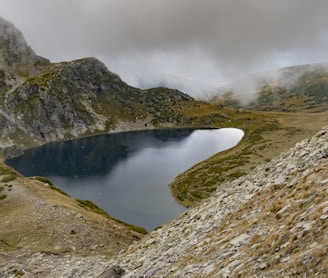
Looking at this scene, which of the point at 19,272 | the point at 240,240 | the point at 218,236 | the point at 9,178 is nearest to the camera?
the point at 240,240

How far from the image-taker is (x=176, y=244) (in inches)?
933

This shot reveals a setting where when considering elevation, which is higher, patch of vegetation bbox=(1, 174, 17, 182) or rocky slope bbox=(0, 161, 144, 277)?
patch of vegetation bbox=(1, 174, 17, 182)

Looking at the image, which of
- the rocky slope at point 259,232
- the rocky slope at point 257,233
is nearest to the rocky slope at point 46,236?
the rocky slope at point 257,233

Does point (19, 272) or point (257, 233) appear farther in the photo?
point (19, 272)

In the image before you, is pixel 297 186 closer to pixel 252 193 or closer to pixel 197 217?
pixel 252 193

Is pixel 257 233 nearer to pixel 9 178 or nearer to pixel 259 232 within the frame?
pixel 259 232

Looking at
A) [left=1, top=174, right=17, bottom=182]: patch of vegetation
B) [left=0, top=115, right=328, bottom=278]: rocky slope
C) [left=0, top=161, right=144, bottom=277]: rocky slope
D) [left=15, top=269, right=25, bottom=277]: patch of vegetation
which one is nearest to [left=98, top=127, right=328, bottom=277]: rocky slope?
[left=0, top=115, right=328, bottom=278]: rocky slope

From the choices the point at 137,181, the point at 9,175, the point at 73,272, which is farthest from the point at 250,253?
the point at 137,181

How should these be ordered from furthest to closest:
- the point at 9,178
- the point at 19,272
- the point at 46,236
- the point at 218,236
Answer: the point at 9,178, the point at 46,236, the point at 19,272, the point at 218,236

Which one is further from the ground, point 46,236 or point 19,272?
point 46,236

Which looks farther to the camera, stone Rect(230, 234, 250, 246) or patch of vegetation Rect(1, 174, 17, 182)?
patch of vegetation Rect(1, 174, 17, 182)

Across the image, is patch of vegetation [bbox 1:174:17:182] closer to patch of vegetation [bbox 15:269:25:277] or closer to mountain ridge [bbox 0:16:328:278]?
mountain ridge [bbox 0:16:328:278]

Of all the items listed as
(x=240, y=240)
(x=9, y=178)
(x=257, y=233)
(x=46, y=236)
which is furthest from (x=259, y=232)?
(x=9, y=178)

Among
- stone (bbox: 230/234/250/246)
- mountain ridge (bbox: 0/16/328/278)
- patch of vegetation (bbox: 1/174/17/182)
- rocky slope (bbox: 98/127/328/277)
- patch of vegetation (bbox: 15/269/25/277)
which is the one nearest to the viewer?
rocky slope (bbox: 98/127/328/277)
